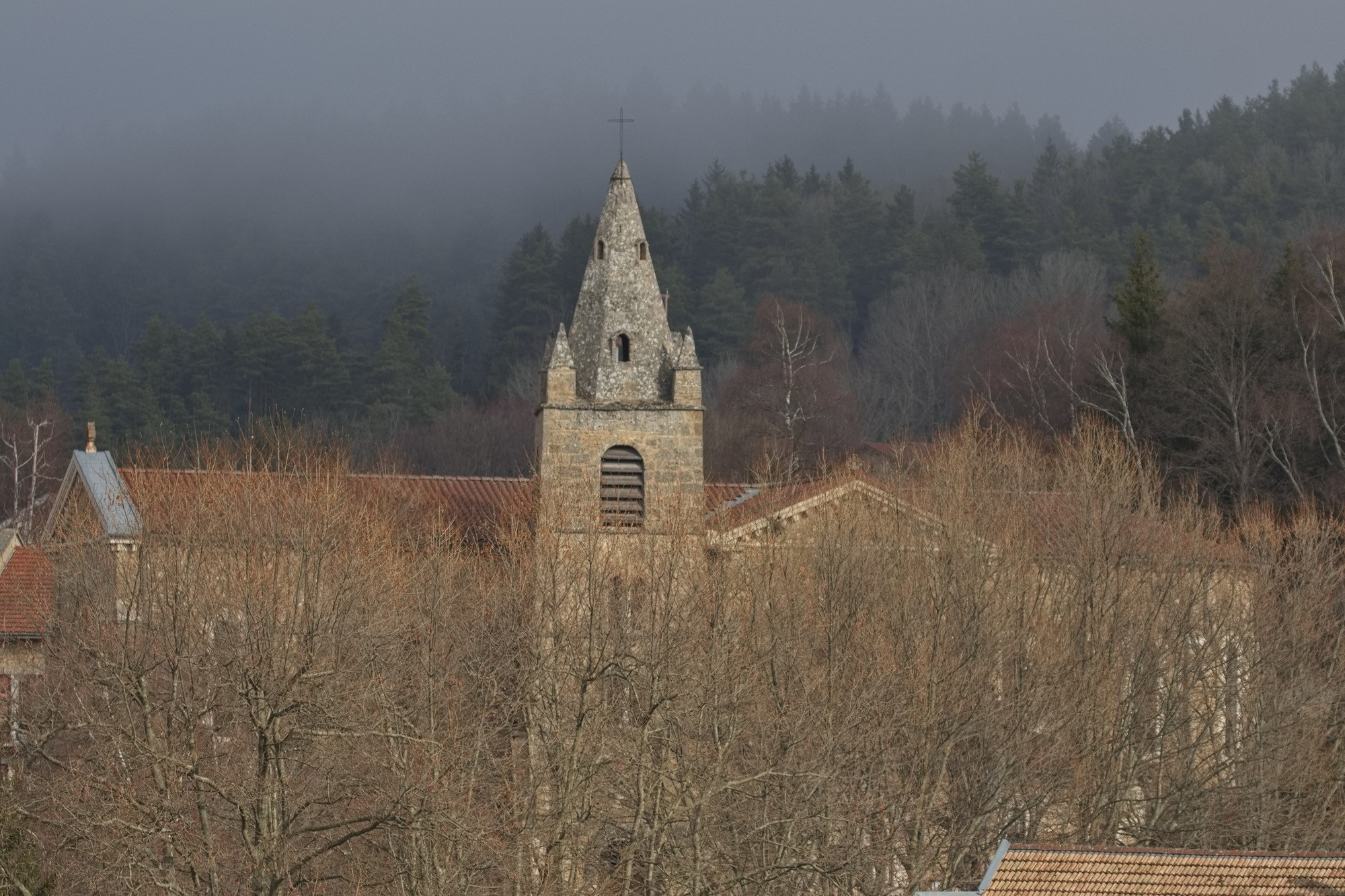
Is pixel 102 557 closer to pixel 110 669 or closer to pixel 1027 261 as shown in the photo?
pixel 110 669

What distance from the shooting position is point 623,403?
36812 millimetres

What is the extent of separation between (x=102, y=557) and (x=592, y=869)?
448 inches

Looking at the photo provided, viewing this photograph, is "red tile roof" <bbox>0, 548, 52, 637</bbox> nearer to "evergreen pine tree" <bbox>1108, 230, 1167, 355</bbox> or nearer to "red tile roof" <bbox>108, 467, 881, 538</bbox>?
"red tile roof" <bbox>108, 467, 881, 538</bbox>

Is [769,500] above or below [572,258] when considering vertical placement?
below

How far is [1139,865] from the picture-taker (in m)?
24.2

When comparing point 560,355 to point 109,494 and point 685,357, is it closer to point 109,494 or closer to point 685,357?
point 685,357

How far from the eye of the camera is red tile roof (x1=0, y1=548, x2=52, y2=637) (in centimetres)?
3659

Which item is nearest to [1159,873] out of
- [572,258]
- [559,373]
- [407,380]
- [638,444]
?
[638,444]

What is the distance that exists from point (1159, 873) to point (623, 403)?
50.1ft

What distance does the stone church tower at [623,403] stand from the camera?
36438 millimetres

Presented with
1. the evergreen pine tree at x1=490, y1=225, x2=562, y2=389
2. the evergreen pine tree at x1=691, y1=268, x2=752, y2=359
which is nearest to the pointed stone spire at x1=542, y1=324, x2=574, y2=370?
the evergreen pine tree at x1=691, y1=268, x2=752, y2=359

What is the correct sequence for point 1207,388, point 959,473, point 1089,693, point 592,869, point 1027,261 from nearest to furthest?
1. point 592,869
2. point 1089,693
3. point 959,473
4. point 1207,388
5. point 1027,261

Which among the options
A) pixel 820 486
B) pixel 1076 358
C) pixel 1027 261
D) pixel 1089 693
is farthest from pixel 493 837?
pixel 1027 261

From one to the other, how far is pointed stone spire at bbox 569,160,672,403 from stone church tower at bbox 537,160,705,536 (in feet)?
0.04
